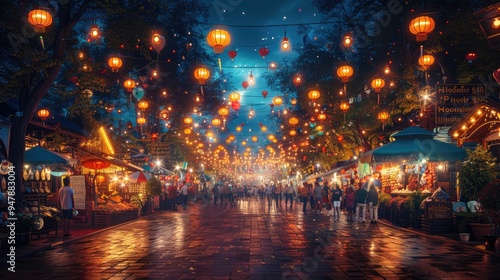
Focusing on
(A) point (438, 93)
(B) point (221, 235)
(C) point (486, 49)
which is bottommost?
(B) point (221, 235)

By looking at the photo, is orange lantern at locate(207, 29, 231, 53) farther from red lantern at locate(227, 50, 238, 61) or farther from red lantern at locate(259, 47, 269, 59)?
red lantern at locate(259, 47, 269, 59)

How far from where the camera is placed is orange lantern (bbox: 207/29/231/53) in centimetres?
1706

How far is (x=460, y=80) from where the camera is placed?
2173 centimetres

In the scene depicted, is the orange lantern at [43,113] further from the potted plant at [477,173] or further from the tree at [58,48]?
the potted plant at [477,173]

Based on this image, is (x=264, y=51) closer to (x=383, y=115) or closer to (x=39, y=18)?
(x=383, y=115)

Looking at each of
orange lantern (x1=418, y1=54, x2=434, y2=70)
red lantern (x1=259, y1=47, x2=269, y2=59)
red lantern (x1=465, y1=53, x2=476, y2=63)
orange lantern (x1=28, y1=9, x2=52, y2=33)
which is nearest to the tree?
orange lantern (x1=28, y1=9, x2=52, y2=33)

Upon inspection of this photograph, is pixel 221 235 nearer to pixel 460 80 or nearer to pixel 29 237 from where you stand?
pixel 29 237

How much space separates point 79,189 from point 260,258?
12227 millimetres

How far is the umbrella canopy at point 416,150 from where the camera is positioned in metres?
17.2

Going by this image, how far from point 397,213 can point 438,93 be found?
5295 millimetres

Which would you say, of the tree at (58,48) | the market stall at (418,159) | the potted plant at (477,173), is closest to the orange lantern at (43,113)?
the tree at (58,48)

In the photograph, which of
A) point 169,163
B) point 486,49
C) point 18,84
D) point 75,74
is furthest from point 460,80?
point 169,163

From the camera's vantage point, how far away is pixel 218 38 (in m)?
17.1

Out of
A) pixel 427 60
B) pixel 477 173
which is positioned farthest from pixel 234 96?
pixel 477 173
